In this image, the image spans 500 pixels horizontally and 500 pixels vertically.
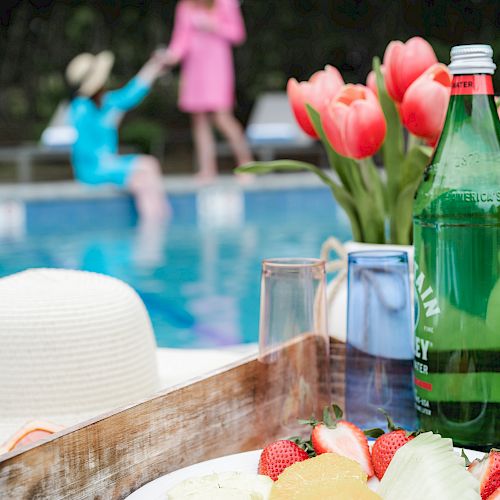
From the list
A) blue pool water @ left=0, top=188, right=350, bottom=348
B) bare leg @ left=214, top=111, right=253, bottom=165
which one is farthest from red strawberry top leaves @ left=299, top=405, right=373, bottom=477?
bare leg @ left=214, top=111, right=253, bottom=165

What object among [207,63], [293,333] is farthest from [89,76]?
[293,333]

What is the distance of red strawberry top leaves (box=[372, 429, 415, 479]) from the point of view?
714 millimetres

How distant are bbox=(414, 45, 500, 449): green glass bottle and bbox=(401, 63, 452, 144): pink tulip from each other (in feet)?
0.32

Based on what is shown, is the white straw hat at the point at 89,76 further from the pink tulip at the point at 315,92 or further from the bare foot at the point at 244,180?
the pink tulip at the point at 315,92

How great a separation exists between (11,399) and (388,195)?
49cm

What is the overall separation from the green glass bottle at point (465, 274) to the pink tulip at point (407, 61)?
0.17 metres

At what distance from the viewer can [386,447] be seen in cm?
72

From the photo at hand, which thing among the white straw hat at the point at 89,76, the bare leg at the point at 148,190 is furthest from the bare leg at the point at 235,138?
the white straw hat at the point at 89,76

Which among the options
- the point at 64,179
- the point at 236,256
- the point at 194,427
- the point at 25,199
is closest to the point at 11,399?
the point at 194,427

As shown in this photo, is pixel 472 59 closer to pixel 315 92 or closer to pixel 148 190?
pixel 315 92

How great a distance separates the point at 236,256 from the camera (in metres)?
5.18

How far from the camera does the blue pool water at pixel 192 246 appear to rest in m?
3.61

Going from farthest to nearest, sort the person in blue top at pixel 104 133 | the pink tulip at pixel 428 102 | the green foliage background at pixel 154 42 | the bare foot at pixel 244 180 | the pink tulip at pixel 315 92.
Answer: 1. the green foliage background at pixel 154 42
2. the bare foot at pixel 244 180
3. the person in blue top at pixel 104 133
4. the pink tulip at pixel 315 92
5. the pink tulip at pixel 428 102

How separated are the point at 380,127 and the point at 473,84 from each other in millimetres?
150
